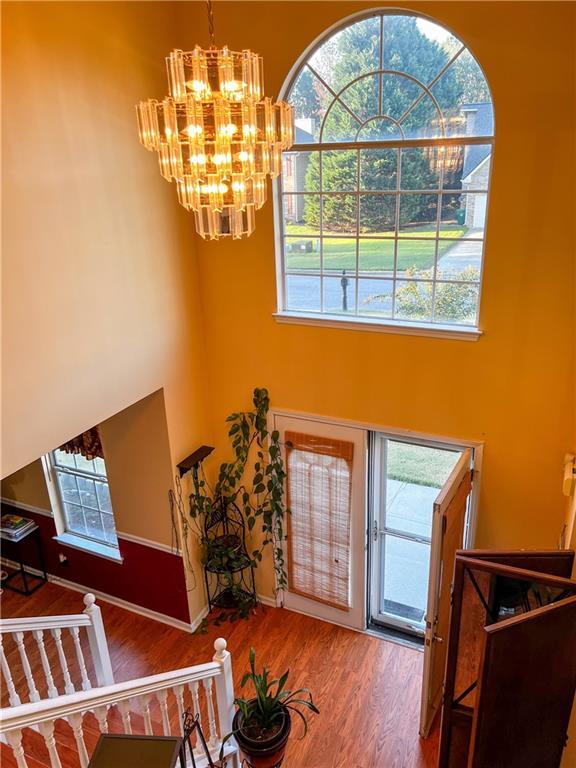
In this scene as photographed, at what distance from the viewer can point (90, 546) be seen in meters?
5.49

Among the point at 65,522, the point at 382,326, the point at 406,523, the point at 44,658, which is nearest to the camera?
the point at 44,658

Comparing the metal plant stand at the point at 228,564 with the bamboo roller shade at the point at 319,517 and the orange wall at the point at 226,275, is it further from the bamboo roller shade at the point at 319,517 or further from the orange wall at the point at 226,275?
the orange wall at the point at 226,275

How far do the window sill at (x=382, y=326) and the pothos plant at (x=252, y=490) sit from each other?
2.39 ft

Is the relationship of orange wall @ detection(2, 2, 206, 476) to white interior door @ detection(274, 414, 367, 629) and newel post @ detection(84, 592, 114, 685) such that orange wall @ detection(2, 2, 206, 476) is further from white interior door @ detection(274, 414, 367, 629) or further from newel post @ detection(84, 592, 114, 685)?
white interior door @ detection(274, 414, 367, 629)

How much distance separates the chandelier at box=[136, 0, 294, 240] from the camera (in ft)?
6.97

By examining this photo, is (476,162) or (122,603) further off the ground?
(476,162)

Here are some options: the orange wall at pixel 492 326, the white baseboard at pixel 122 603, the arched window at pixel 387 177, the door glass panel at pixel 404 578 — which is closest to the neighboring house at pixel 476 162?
the arched window at pixel 387 177

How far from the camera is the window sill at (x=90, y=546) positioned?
5.36 m

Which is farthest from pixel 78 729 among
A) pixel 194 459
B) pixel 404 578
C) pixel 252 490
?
pixel 404 578

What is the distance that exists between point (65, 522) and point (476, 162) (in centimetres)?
490

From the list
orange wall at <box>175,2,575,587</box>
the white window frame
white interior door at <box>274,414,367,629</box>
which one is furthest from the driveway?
the white window frame

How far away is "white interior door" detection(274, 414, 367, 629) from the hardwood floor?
0.25m

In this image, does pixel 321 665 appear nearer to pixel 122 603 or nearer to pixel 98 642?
pixel 98 642

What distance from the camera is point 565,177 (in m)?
3.30
